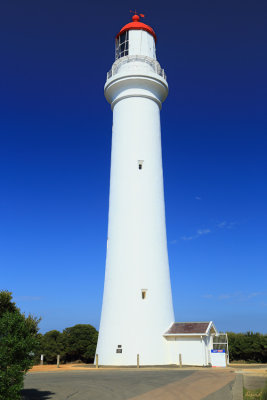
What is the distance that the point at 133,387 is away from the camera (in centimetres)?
1535

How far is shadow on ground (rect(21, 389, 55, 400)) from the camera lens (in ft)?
43.4

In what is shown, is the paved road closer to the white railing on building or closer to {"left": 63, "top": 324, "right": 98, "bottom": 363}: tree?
{"left": 63, "top": 324, "right": 98, "bottom": 363}: tree

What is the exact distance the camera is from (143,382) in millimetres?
16734

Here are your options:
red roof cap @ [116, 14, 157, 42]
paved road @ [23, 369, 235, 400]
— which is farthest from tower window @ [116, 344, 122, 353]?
red roof cap @ [116, 14, 157, 42]

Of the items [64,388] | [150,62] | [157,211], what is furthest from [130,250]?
[150,62]

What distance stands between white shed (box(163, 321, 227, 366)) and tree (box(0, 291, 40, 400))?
15.3m

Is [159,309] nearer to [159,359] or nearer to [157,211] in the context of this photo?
[159,359]

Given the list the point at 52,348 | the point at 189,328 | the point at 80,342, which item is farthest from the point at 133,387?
the point at 52,348

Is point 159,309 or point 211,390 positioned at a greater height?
point 159,309

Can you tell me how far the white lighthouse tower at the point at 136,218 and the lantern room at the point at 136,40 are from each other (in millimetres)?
75

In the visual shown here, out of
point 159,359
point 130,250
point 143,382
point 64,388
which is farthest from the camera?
point 130,250

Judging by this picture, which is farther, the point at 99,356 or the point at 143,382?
the point at 99,356

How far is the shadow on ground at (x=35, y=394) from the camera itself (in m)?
13.2

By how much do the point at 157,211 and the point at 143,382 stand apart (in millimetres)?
13681
